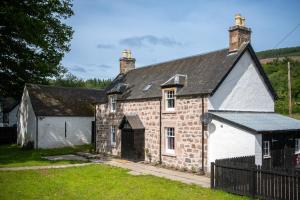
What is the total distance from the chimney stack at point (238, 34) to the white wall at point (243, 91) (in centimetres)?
88

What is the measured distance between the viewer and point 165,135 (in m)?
23.3

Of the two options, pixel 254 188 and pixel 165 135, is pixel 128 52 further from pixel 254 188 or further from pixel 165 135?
pixel 254 188

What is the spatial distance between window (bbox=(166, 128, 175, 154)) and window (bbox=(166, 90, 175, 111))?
1.53 m

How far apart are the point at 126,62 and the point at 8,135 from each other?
62.5 feet

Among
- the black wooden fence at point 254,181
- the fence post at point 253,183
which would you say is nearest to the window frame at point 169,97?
the black wooden fence at point 254,181

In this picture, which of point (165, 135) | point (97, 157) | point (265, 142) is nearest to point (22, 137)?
point (97, 157)

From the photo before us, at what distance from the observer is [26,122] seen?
122ft

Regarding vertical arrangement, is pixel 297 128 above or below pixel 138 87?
below

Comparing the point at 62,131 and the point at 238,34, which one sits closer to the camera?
the point at 238,34

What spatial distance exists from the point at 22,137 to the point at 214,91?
2594 cm

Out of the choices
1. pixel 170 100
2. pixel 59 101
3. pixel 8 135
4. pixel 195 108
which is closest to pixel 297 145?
pixel 195 108

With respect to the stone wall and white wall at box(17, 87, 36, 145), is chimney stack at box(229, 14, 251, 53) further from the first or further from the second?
white wall at box(17, 87, 36, 145)

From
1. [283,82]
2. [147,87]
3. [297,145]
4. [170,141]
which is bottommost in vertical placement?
[297,145]

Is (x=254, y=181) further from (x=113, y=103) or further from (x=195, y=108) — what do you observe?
(x=113, y=103)
